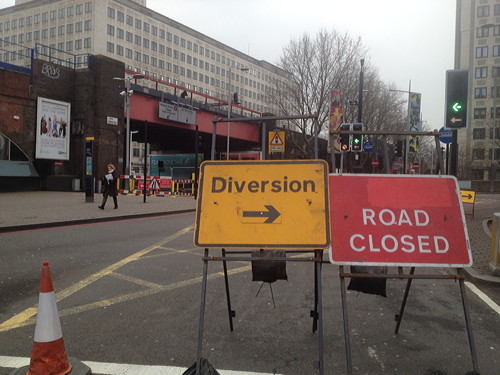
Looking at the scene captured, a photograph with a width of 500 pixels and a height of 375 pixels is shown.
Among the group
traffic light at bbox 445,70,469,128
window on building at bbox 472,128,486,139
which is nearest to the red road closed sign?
traffic light at bbox 445,70,469,128

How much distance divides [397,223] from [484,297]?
2.70 m

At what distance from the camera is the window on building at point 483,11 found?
222 feet

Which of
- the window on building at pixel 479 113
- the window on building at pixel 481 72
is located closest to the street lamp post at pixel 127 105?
the window on building at pixel 479 113

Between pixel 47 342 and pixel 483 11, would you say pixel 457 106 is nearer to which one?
pixel 47 342

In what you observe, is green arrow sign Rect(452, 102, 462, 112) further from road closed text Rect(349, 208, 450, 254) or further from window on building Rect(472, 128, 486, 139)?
window on building Rect(472, 128, 486, 139)

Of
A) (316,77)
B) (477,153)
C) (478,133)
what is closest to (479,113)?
(478,133)

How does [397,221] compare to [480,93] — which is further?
[480,93]

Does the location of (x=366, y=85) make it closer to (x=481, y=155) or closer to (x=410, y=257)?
(x=410, y=257)

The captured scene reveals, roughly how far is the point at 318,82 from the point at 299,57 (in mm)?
2626

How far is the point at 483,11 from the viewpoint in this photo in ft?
224

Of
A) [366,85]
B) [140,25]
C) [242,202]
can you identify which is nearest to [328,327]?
[242,202]

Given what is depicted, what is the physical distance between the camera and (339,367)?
293cm

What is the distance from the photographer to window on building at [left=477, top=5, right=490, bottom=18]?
67.6m

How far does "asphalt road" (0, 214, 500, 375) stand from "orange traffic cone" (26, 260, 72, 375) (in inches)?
14.6
